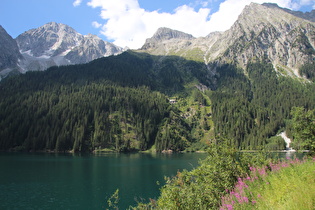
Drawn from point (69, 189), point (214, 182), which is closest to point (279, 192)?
point (214, 182)

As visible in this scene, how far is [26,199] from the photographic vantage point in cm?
4472

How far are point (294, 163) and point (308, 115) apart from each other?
20.6 m

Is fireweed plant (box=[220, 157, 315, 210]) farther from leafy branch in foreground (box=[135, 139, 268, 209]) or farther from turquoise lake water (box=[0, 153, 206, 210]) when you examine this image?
turquoise lake water (box=[0, 153, 206, 210])

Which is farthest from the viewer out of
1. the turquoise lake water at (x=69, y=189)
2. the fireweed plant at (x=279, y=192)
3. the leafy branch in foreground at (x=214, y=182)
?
the turquoise lake water at (x=69, y=189)

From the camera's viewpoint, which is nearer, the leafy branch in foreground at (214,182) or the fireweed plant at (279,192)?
the fireweed plant at (279,192)

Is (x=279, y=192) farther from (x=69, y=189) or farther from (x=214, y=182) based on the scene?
(x=69, y=189)

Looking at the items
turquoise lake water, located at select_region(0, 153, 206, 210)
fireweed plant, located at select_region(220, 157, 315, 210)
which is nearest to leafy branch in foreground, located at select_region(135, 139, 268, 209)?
fireweed plant, located at select_region(220, 157, 315, 210)

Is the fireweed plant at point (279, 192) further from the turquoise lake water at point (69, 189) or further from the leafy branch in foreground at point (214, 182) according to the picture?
the turquoise lake water at point (69, 189)

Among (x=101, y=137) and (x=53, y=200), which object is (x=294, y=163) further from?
(x=101, y=137)

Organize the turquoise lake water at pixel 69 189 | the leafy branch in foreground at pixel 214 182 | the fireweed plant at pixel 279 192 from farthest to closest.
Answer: the turquoise lake water at pixel 69 189, the leafy branch in foreground at pixel 214 182, the fireweed plant at pixel 279 192

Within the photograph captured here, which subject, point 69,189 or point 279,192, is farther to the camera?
point 69,189

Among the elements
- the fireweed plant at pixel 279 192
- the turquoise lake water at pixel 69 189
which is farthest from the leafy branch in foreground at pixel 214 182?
the turquoise lake water at pixel 69 189

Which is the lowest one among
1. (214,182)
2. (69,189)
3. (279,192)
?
(69,189)

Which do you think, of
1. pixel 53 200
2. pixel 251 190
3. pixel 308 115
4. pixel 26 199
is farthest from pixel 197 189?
pixel 26 199
